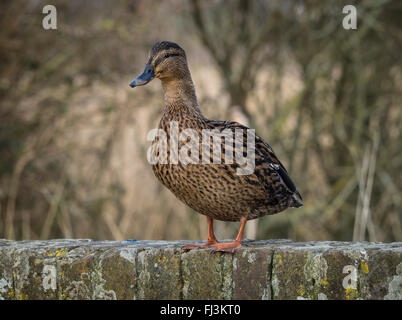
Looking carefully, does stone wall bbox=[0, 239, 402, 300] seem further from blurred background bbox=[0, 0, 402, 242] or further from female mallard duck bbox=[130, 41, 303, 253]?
blurred background bbox=[0, 0, 402, 242]

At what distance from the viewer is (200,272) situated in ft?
8.07

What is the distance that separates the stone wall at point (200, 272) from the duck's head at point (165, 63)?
0.89 metres

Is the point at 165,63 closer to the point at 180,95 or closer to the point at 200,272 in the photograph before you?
the point at 180,95

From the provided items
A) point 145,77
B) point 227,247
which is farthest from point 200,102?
point 227,247

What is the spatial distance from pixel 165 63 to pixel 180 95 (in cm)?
18

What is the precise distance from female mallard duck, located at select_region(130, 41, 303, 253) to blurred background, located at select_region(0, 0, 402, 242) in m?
2.49

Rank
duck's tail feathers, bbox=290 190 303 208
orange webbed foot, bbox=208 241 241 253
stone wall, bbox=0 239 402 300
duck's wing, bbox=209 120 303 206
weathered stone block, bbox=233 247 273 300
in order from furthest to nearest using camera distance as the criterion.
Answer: duck's tail feathers, bbox=290 190 303 208, duck's wing, bbox=209 120 303 206, orange webbed foot, bbox=208 241 241 253, weathered stone block, bbox=233 247 273 300, stone wall, bbox=0 239 402 300

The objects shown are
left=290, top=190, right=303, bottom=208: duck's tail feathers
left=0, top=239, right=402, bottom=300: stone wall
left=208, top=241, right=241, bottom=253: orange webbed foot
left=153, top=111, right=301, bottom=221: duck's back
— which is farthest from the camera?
left=290, top=190, right=303, bottom=208: duck's tail feathers

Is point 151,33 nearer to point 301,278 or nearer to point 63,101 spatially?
point 63,101

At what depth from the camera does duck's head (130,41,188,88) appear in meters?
3.02

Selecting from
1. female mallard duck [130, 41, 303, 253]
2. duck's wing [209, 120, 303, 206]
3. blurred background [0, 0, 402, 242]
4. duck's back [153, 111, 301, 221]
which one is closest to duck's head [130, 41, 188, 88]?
female mallard duck [130, 41, 303, 253]

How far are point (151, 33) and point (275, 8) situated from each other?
1.32m
